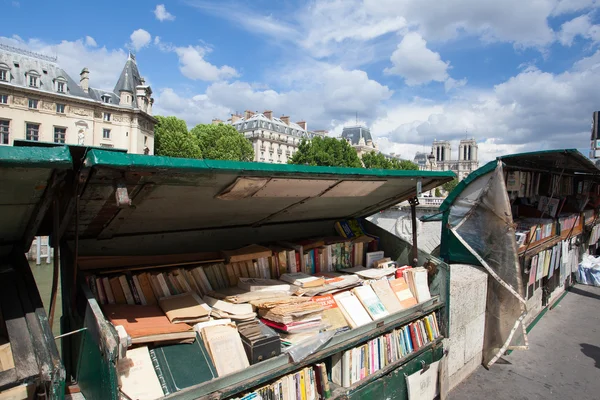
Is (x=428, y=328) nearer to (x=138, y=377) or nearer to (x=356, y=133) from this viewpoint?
(x=138, y=377)

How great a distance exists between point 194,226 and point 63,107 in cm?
4285

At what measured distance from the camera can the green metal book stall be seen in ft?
6.91

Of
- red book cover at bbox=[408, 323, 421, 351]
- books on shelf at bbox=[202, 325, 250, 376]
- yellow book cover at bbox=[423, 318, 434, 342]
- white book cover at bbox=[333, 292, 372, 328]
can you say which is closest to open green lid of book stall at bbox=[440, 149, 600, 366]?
yellow book cover at bbox=[423, 318, 434, 342]

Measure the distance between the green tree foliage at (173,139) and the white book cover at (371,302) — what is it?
38798 millimetres

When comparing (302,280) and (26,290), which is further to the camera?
(302,280)

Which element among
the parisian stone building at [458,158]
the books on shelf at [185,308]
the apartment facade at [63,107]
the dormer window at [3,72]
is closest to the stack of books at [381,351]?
the books on shelf at [185,308]

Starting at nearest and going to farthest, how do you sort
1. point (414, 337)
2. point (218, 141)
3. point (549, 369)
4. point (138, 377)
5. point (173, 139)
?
point (138, 377)
point (414, 337)
point (549, 369)
point (173, 139)
point (218, 141)

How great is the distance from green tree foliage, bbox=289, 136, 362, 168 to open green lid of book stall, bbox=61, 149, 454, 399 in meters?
36.6

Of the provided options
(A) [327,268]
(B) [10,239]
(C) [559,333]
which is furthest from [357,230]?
(C) [559,333]

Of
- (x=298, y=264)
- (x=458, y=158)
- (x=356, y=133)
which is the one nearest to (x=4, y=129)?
(x=298, y=264)

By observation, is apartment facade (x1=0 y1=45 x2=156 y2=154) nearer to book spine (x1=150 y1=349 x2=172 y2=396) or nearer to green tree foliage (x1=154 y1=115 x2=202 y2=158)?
green tree foliage (x1=154 y1=115 x2=202 y2=158)

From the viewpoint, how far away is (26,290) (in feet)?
7.63

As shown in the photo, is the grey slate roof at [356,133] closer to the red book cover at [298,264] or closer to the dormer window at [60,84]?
the dormer window at [60,84]

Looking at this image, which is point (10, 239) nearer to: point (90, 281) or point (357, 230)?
point (90, 281)
